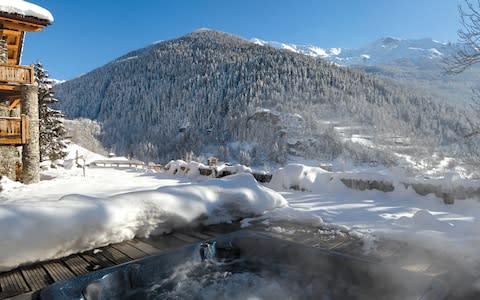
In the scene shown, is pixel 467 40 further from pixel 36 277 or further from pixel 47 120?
pixel 47 120

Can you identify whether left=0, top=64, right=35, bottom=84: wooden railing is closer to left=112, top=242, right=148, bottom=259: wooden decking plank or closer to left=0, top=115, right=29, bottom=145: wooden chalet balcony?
left=0, top=115, right=29, bottom=145: wooden chalet balcony

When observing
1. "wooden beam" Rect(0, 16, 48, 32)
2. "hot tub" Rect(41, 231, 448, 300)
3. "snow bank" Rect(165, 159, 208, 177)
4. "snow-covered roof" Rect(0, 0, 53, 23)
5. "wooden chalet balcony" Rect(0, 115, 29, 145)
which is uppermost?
"snow-covered roof" Rect(0, 0, 53, 23)

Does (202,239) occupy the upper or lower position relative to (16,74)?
lower

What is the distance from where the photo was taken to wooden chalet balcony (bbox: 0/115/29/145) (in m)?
10.0

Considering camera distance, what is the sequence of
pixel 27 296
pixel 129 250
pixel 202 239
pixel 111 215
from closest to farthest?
pixel 27 296 → pixel 129 250 → pixel 111 215 → pixel 202 239

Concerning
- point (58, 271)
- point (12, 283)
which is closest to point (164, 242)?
point (58, 271)

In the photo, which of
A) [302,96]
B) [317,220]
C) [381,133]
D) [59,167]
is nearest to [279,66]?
[302,96]

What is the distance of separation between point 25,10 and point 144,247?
11644mm

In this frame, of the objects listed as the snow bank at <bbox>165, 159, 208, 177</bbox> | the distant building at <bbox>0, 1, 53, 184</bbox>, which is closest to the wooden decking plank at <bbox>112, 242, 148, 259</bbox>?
the snow bank at <bbox>165, 159, 208, 177</bbox>

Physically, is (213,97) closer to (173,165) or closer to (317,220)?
(173,165)

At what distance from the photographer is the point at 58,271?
225 centimetres

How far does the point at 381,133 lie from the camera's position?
2985 inches

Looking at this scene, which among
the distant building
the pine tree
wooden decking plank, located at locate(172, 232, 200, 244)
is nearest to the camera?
wooden decking plank, located at locate(172, 232, 200, 244)

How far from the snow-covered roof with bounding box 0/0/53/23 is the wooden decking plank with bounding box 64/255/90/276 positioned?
11354 millimetres
